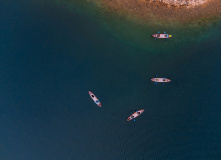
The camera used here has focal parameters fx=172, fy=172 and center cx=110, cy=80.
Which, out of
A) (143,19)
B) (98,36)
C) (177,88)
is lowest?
(177,88)

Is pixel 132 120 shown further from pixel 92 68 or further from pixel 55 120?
pixel 55 120

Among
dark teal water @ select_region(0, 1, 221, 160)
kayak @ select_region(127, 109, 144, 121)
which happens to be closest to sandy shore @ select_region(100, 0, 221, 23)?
dark teal water @ select_region(0, 1, 221, 160)

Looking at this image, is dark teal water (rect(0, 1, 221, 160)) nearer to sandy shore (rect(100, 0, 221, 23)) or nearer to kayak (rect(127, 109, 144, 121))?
kayak (rect(127, 109, 144, 121))

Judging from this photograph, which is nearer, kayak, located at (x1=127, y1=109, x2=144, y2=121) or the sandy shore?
kayak, located at (x1=127, y1=109, x2=144, y2=121)

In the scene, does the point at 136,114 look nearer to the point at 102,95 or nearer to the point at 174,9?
the point at 102,95

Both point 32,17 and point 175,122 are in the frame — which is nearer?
point 175,122

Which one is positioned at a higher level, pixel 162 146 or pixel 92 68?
pixel 92 68

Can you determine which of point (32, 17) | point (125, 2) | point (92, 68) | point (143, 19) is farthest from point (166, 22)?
point (32, 17)
